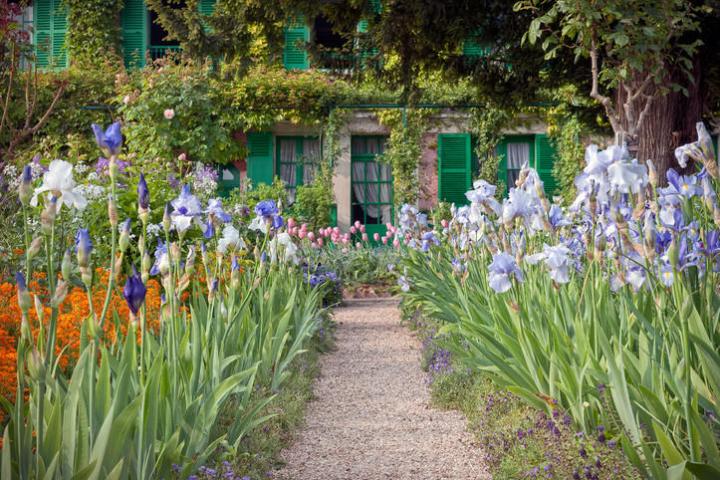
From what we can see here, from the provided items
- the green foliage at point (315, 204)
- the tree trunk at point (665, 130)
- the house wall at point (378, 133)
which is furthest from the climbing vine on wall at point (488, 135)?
the tree trunk at point (665, 130)

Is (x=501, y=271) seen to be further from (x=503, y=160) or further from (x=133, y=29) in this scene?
(x=133, y=29)

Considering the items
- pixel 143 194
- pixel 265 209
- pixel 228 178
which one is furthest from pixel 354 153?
pixel 143 194

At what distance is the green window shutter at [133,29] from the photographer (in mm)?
13484

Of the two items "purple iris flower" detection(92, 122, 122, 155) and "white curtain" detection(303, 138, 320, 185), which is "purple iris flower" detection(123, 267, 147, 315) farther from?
"white curtain" detection(303, 138, 320, 185)

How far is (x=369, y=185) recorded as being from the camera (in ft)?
43.9

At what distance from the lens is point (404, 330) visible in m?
6.82

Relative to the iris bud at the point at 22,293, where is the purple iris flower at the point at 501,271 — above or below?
below

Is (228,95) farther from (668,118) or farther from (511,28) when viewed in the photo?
(668,118)

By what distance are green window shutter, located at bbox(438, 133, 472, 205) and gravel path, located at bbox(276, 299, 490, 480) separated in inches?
299

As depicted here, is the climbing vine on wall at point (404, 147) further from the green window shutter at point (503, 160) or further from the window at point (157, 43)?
the window at point (157, 43)

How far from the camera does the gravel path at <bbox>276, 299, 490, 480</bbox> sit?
3.04m

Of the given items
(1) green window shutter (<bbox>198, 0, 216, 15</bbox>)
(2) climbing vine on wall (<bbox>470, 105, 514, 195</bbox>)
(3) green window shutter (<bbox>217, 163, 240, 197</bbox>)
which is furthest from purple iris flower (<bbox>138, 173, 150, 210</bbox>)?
(1) green window shutter (<bbox>198, 0, 216, 15</bbox>)

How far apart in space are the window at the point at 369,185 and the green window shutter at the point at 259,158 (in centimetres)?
142

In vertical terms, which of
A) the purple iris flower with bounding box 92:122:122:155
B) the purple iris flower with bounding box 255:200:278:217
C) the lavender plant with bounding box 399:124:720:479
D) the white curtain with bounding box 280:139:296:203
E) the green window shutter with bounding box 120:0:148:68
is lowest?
the lavender plant with bounding box 399:124:720:479
